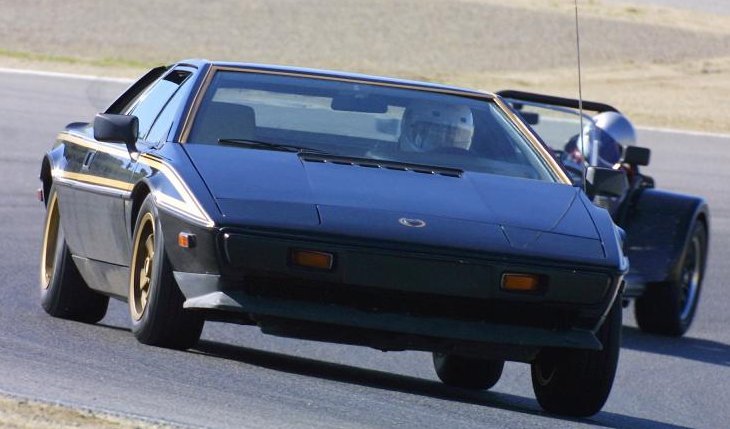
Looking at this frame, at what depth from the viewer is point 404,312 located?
586cm

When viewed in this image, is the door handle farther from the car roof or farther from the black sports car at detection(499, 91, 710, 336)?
the black sports car at detection(499, 91, 710, 336)

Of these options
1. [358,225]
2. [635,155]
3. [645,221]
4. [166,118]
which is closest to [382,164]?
[358,225]

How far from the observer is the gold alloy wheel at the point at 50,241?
26.2 feet

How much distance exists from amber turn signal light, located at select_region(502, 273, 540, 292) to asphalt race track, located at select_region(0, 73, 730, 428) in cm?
45

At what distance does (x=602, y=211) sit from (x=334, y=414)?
5.51ft

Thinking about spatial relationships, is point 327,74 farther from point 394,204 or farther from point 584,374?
point 584,374

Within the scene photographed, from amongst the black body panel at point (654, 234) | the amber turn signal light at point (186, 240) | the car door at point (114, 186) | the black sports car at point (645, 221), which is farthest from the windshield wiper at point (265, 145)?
the black body panel at point (654, 234)

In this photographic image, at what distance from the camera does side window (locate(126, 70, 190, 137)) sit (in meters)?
7.22

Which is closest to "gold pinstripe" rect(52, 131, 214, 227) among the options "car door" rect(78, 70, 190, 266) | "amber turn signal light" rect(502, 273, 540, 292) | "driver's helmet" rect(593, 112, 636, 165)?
"car door" rect(78, 70, 190, 266)

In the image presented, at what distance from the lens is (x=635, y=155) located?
10891 mm

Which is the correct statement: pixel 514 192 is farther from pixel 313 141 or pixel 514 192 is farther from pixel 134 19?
pixel 134 19

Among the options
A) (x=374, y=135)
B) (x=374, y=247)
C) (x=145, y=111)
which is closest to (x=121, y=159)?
(x=145, y=111)

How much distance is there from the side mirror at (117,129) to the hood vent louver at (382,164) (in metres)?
0.78

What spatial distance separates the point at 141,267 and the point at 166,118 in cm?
79
